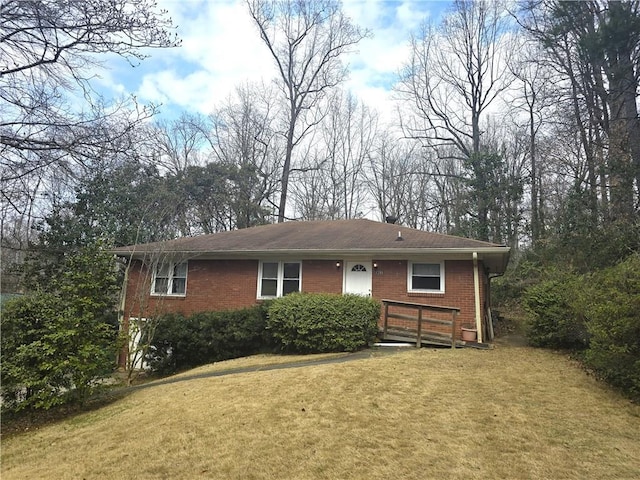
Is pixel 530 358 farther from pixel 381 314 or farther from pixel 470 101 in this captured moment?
pixel 470 101

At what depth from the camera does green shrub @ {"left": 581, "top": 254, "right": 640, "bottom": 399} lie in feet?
21.0

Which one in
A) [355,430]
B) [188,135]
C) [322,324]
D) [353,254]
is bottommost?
[355,430]

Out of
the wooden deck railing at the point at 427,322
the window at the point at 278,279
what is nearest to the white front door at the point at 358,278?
the wooden deck railing at the point at 427,322

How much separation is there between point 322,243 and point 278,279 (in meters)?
1.95

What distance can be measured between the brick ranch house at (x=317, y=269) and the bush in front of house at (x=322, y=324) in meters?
2.11

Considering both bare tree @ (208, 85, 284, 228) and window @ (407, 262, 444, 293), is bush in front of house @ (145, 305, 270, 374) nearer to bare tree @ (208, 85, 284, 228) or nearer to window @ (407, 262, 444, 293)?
window @ (407, 262, 444, 293)

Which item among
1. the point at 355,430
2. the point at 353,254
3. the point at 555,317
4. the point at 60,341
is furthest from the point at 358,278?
the point at 355,430

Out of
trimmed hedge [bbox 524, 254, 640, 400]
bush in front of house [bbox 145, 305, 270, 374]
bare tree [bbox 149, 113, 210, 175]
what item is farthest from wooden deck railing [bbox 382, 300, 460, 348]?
bare tree [bbox 149, 113, 210, 175]

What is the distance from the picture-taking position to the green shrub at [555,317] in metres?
10.2

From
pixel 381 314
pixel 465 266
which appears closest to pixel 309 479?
pixel 381 314

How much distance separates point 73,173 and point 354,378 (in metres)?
5.62

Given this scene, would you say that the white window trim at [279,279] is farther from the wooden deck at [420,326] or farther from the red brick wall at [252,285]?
the wooden deck at [420,326]

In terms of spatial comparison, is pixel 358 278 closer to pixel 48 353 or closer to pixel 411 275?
pixel 411 275

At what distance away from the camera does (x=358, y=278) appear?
13.7 m
